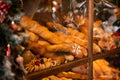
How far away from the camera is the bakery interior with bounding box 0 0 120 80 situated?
48.6 inches

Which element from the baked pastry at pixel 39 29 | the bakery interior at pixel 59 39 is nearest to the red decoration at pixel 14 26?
the bakery interior at pixel 59 39

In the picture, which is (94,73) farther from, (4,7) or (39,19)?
(4,7)

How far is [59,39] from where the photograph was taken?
1.95m

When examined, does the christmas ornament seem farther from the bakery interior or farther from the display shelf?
the display shelf

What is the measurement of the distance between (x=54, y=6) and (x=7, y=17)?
2.35 feet

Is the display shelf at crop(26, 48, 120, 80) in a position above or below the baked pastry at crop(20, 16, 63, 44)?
below

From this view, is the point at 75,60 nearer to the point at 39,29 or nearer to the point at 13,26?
the point at 39,29

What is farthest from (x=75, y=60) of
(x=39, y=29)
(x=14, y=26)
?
(x=14, y=26)

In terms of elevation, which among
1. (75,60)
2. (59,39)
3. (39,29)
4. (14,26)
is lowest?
(75,60)

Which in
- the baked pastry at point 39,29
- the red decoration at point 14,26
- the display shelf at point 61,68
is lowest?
the display shelf at point 61,68

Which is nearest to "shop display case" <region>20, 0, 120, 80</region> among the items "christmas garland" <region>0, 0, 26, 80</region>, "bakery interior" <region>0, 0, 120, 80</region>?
"bakery interior" <region>0, 0, 120, 80</region>

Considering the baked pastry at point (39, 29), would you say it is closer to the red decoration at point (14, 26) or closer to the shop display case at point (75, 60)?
the shop display case at point (75, 60)

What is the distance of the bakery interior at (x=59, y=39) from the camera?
123cm

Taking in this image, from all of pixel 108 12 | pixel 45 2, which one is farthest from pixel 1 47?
pixel 108 12
